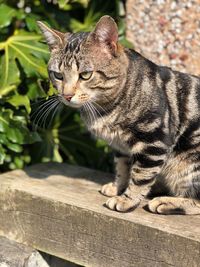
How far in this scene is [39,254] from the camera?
2.87 metres

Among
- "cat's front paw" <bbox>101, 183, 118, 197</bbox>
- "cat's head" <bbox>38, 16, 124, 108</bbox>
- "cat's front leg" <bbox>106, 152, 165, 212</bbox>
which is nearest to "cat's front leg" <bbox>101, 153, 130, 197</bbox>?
"cat's front paw" <bbox>101, 183, 118, 197</bbox>

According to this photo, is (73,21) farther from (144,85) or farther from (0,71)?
(144,85)

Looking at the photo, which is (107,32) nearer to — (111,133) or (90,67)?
A: (90,67)

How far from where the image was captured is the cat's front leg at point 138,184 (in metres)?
2.59

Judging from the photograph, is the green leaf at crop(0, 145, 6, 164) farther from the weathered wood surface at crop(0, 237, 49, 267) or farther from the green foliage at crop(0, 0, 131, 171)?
the weathered wood surface at crop(0, 237, 49, 267)

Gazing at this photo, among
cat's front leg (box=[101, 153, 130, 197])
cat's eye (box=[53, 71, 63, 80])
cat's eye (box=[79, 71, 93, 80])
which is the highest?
cat's eye (box=[79, 71, 93, 80])

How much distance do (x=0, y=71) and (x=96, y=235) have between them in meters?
1.30

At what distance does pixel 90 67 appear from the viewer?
97.7 inches

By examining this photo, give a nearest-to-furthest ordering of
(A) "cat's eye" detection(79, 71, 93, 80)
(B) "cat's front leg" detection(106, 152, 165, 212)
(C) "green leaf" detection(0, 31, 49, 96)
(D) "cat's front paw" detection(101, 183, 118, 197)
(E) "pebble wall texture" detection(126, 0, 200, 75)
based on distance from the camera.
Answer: (A) "cat's eye" detection(79, 71, 93, 80), (B) "cat's front leg" detection(106, 152, 165, 212), (D) "cat's front paw" detection(101, 183, 118, 197), (C) "green leaf" detection(0, 31, 49, 96), (E) "pebble wall texture" detection(126, 0, 200, 75)

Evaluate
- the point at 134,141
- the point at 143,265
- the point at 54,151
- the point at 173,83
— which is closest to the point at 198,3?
the point at 173,83

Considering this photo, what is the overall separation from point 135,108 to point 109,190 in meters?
0.54

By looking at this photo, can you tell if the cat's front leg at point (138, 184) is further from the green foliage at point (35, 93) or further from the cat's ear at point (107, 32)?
the green foliage at point (35, 93)

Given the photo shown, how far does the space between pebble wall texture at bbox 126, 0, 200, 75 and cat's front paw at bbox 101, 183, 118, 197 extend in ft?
3.41

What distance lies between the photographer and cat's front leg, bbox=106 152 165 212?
259cm
